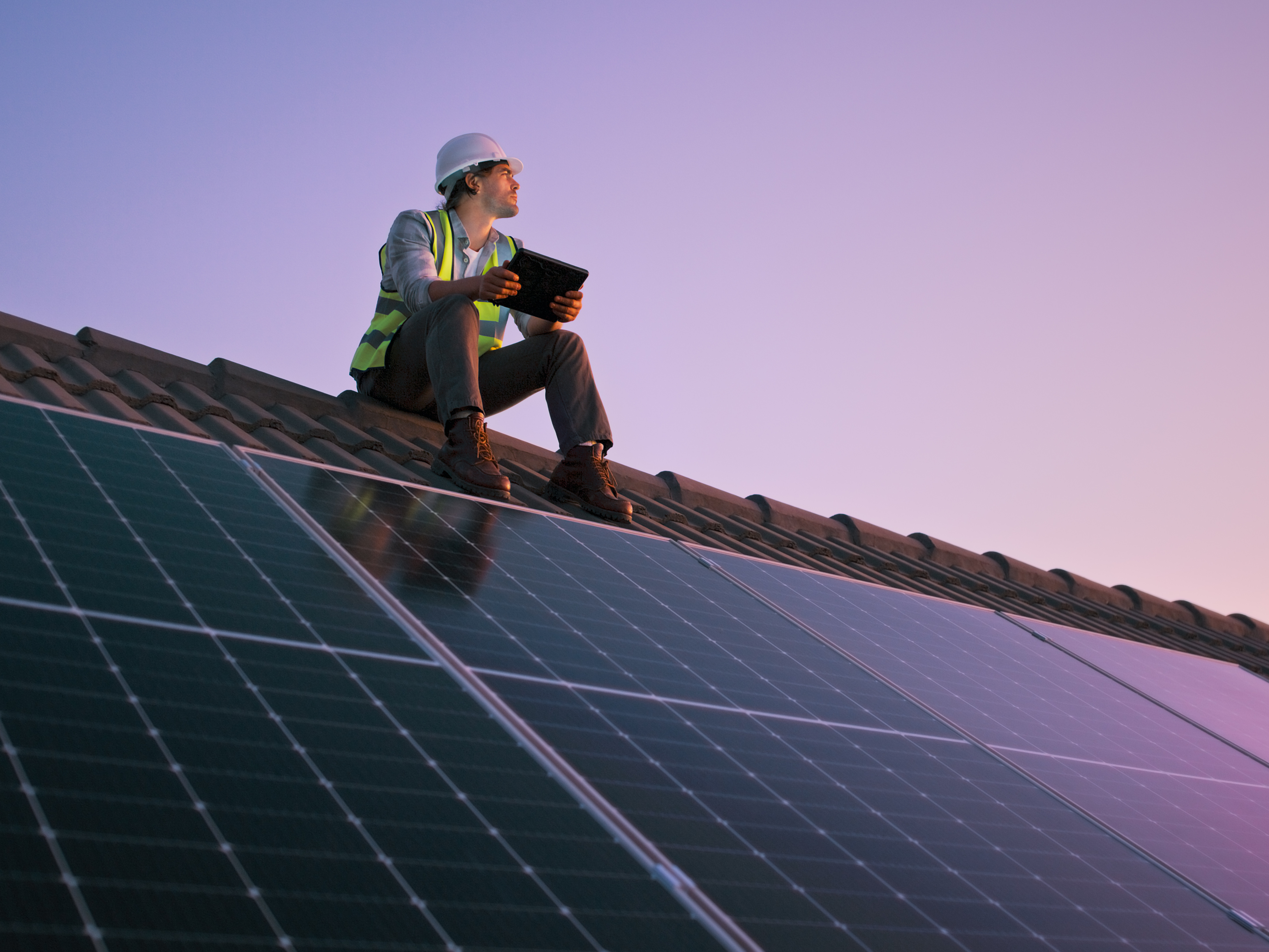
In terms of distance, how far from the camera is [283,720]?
277cm

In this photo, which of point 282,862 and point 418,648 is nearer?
point 282,862

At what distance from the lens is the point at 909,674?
5.51m

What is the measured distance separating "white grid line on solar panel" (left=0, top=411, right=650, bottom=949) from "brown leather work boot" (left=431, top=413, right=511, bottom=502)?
2314 mm

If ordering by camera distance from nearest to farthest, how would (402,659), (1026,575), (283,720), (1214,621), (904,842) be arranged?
(283,720) < (402,659) < (904,842) < (1026,575) < (1214,621)

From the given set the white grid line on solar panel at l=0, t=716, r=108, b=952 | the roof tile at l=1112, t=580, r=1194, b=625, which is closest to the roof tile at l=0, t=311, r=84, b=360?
the white grid line on solar panel at l=0, t=716, r=108, b=952

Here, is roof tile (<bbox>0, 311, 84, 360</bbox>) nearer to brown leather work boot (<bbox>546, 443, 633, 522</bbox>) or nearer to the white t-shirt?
the white t-shirt

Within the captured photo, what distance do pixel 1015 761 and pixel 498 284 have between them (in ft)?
11.8

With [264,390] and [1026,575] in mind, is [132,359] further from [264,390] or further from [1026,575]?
[1026,575]

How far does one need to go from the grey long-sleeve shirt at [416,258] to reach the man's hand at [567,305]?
31 cm

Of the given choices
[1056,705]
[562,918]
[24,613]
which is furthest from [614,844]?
[1056,705]

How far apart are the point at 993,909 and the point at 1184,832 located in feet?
5.99

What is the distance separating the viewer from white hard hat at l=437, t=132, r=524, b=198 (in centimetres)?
757

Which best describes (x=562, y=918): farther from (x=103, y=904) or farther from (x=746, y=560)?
(x=746, y=560)

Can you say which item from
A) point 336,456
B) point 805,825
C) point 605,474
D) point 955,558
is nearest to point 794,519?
point 955,558
